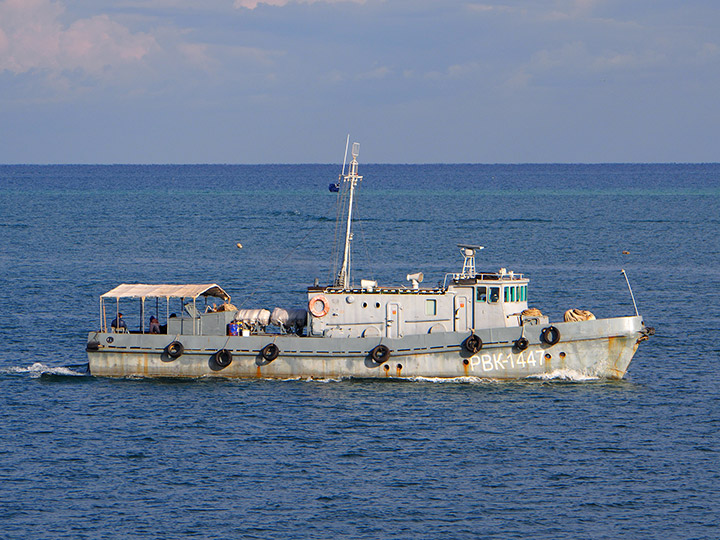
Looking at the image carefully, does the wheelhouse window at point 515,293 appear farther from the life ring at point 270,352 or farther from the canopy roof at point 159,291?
the canopy roof at point 159,291

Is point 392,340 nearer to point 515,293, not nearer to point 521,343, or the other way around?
point 521,343

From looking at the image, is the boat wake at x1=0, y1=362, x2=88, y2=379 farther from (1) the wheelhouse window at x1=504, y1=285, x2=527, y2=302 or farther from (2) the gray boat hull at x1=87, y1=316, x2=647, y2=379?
(1) the wheelhouse window at x1=504, y1=285, x2=527, y2=302

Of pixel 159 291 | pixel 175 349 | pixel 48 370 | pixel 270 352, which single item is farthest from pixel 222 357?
pixel 48 370

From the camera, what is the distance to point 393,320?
4178 centimetres

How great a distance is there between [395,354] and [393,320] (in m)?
1.52

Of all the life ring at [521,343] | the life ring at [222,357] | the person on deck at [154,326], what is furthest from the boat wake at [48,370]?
the life ring at [521,343]

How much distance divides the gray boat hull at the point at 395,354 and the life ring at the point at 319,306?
3.99 ft

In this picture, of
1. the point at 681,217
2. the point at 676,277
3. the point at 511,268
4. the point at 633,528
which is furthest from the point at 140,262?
the point at 681,217

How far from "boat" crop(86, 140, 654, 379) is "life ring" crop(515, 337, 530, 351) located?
0.05 metres

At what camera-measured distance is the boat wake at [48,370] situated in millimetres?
43906

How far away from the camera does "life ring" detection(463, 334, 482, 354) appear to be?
40.2 m

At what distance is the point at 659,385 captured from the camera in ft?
140

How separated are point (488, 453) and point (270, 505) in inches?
309

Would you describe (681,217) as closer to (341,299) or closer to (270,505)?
(341,299)
